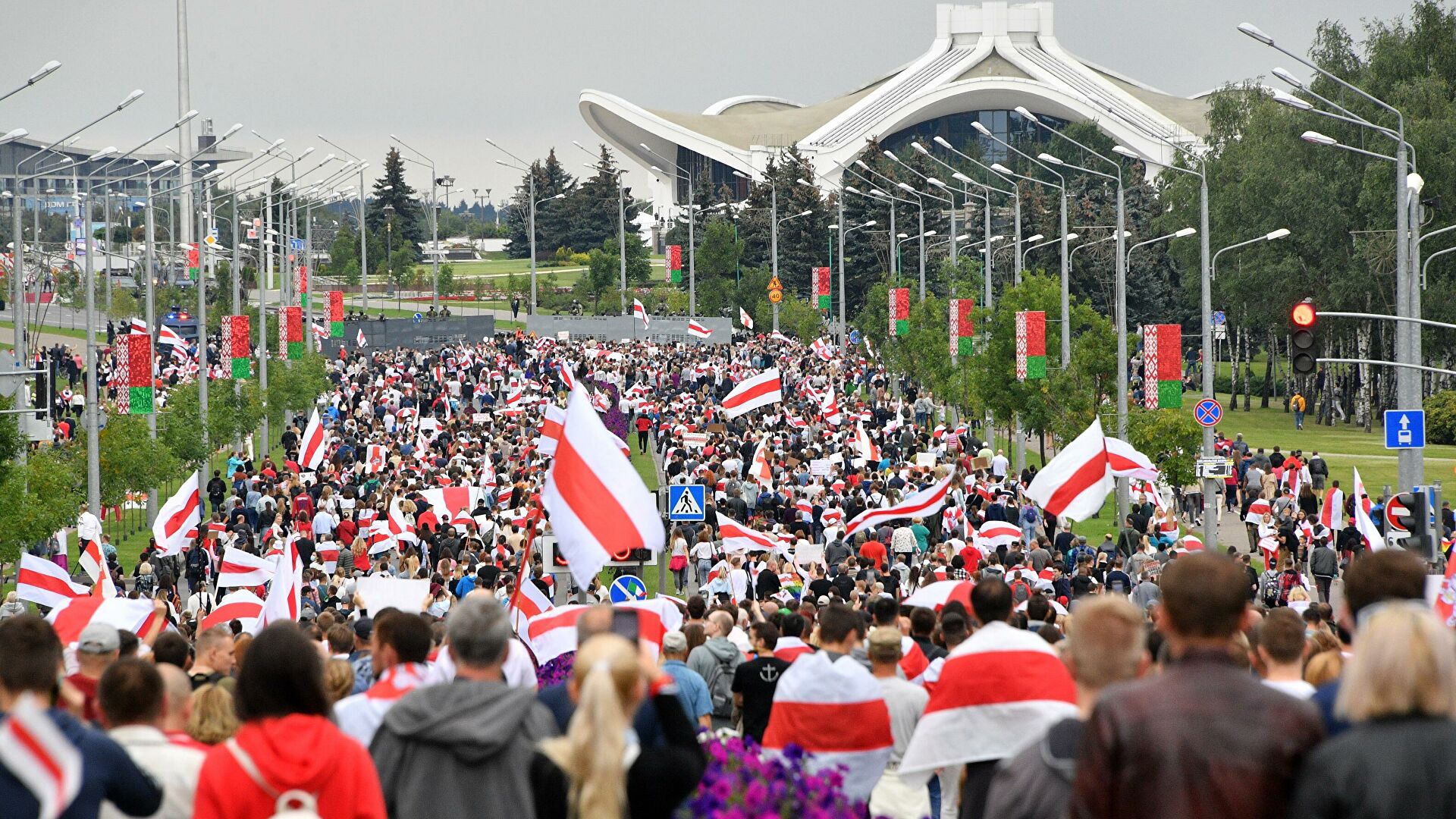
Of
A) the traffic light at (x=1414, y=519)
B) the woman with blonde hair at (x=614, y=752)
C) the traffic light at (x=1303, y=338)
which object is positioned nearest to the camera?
the woman with blonde hair at (x=614, y=752)

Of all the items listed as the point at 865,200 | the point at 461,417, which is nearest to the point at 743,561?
the point at 461,417

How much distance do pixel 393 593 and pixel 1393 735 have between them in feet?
34.7

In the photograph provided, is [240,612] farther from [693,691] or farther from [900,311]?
[900,311]

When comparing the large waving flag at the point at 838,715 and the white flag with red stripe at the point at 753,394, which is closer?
the large waving flag at the point at 838,715

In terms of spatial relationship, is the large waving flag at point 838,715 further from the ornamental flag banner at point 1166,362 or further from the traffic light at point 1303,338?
the ornamental flag banner at point 1166,362

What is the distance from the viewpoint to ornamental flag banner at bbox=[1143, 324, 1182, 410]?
105 ft

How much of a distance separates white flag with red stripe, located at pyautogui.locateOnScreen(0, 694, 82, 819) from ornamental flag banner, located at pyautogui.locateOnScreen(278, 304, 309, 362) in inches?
1794

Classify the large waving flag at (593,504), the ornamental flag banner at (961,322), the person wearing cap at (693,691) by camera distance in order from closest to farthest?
1. the person wearing cap at (693,691)
2. the large waving flag at (593,504)
3. the ornamental flag banner at (961,322)

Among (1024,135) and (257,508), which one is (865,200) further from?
(257,508)

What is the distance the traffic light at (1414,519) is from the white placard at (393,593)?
879cm

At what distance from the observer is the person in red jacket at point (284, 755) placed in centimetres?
505

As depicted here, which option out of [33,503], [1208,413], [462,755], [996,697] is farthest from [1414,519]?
[33,503]

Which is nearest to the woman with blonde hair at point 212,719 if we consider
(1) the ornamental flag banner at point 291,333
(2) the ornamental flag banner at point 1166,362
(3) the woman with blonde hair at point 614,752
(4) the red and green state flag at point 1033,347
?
Result: (3) the woman with blonde hair at point 614,752

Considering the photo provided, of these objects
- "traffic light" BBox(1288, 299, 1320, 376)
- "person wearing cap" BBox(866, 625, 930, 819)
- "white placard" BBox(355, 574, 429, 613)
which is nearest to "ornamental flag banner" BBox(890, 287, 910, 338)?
"traffic light" BBox(1288, 299, 1320, 376)
